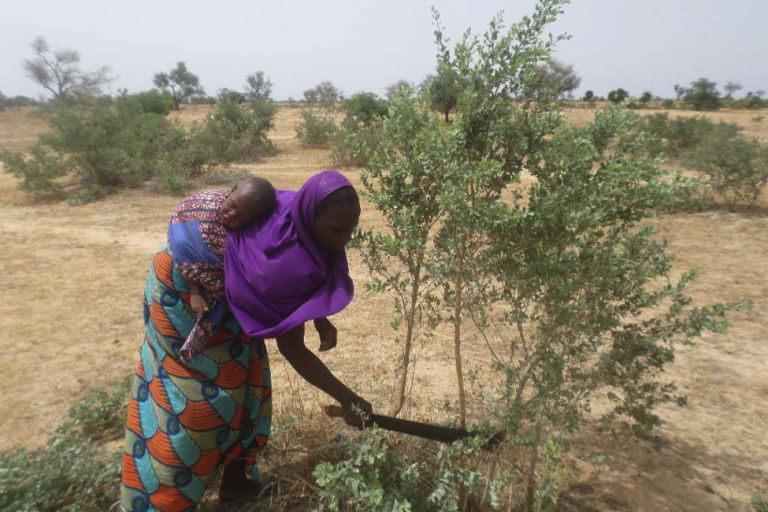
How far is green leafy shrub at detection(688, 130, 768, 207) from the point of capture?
25.4 ft

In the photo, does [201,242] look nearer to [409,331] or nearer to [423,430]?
[409,331]

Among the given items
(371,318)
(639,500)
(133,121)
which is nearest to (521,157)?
(639,500)

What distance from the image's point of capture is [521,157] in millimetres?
1802

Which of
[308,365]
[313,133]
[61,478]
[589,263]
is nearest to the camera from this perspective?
[308,365]

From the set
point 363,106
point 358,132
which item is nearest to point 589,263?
point 358,132

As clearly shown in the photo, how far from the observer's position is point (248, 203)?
4.88 ft

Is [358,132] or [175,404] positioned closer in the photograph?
[175,404]

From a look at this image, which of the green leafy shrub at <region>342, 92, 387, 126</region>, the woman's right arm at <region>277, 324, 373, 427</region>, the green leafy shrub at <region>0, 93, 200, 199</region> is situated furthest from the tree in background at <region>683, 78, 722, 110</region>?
the woman's right arm at <region>277, 324, 373, 427</region>

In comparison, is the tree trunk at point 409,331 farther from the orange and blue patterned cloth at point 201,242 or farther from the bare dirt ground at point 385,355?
the orange and blue patterned cloth at point 201,242

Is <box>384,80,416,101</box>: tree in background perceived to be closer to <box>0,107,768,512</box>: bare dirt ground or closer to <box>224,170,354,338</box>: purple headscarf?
<box>224,170,354,338</box>: purple headscarf

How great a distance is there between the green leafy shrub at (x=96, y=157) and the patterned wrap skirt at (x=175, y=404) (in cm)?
933

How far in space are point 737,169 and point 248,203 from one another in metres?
9.28

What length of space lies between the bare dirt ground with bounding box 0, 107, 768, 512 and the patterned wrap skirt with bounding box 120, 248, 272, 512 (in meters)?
0.91

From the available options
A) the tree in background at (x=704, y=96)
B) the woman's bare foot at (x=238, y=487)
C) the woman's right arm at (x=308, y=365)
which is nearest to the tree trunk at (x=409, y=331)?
the woman's right arm at (x=308, y=365)
